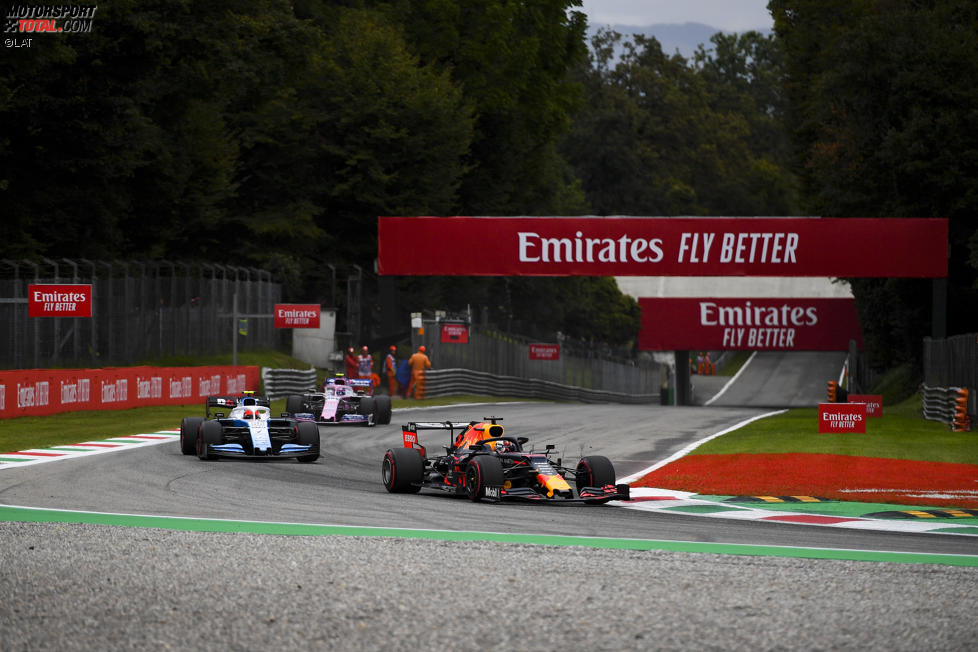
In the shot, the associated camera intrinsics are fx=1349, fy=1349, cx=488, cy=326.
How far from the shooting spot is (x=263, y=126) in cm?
5519

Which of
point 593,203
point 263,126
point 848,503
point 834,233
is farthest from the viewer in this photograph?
point 593,203

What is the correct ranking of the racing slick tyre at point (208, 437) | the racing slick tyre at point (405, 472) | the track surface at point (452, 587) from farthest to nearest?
1. the racing slick tyre at point (208, 437)
2. the racing slick tyre at point (405, 472)
3. the track surface at point (452, 587)

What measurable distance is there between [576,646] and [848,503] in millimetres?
8973

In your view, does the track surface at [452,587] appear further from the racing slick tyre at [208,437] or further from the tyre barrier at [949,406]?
the tyre barrier at [949,406]

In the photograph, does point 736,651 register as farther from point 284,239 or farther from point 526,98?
point 526,98

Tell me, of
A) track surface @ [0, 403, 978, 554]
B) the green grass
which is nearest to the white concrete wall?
the green grass

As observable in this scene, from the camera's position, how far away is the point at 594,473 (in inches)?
614

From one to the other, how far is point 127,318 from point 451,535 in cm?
2442

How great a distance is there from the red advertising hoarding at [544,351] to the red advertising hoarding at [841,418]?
96.1ft

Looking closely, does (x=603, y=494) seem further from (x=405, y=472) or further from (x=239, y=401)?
(x=239, y=401)

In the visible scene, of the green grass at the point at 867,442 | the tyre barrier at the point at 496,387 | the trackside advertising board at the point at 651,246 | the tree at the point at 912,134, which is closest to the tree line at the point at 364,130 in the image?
the tree at the point at 912,134

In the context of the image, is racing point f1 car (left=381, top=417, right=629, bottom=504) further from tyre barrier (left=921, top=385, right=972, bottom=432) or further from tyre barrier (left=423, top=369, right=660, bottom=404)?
tyre barrier (left=423, top=369, right=660, bottom=404)

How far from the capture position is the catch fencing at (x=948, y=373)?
29.7m

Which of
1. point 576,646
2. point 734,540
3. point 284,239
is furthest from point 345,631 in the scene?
point 284,239
